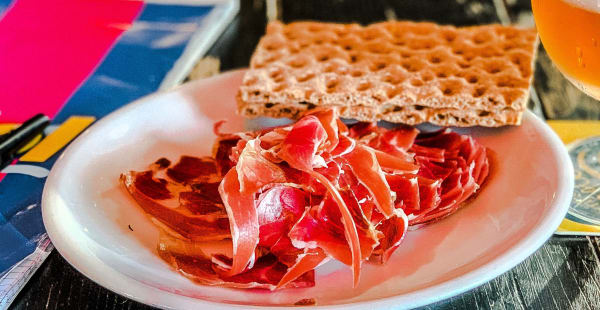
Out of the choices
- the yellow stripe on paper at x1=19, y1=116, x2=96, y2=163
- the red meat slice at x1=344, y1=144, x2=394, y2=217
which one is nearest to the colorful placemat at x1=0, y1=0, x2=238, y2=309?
the yellow stripe on paper at x1=19, y1=116, x2=96, y2=163

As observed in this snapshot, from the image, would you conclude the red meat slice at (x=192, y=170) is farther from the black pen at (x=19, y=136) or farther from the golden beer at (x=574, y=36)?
the golden beer at (x=574, y=36)

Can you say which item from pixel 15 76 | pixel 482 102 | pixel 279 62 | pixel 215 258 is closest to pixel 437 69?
pixel 482 102

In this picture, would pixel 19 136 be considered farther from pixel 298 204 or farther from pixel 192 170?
pixel 298 204

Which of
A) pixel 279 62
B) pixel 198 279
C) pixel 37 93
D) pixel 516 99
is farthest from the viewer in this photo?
pixel 37 93

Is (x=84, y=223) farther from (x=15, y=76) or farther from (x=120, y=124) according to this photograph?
(x=15, y=76)

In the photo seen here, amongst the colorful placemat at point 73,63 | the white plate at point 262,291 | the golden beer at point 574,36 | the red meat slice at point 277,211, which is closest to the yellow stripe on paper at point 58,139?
the colorful placemat at point 73,63

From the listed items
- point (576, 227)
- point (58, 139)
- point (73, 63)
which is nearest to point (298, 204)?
point (576, 227)

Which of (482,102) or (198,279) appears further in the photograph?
(482,102)
